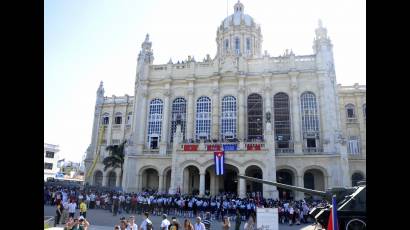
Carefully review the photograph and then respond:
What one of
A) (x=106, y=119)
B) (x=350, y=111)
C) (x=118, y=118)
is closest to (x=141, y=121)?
(x=118, y=118)

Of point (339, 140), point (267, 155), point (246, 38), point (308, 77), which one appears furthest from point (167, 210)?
point (246, 38)

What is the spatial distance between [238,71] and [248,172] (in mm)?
12371

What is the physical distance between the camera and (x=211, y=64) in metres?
37.7

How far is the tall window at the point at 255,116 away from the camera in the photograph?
34250 millimetres

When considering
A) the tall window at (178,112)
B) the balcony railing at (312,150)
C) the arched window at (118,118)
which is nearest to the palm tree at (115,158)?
the arched window at (118,118)

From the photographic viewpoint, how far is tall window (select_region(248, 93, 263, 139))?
112 ft

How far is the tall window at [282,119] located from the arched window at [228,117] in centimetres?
494

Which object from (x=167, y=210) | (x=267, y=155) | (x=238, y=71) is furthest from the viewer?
(x=238, y=71)

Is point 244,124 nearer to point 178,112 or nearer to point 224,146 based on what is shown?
point 224,146

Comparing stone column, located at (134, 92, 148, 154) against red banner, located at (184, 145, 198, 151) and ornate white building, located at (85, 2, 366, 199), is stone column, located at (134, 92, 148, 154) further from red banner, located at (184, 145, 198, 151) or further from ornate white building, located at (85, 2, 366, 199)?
red banner, located at (184, 145, 198, 151)

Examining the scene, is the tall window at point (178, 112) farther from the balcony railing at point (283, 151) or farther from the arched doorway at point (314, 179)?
the arched doorway at point (314, 179)

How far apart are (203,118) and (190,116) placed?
5.38 feet
